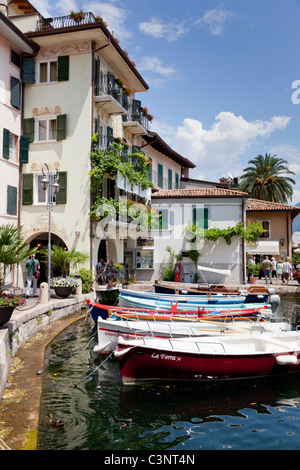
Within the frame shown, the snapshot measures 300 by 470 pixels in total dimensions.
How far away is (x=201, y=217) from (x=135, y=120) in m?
8.00

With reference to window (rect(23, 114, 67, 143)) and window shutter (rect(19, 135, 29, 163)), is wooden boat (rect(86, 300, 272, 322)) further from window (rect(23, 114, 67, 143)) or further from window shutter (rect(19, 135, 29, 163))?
window (rect(23, 114, 67, 143))

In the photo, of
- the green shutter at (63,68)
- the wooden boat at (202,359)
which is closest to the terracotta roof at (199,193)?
the green shutter at (63,68)

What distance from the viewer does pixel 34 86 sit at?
2147cm

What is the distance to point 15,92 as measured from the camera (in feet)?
67.1

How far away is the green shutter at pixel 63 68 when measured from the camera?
822 inches

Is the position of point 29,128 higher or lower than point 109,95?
lower

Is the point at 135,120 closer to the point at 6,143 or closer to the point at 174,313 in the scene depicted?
the point at 6,143

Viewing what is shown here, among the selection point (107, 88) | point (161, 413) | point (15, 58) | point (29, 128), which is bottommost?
point (161, 413)

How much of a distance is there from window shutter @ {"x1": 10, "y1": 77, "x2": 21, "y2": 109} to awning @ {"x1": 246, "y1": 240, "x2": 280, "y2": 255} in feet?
64.6

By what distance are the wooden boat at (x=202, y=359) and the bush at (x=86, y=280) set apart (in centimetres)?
965

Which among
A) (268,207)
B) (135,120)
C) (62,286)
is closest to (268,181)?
(268,207)

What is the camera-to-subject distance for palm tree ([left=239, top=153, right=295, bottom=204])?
41281mm

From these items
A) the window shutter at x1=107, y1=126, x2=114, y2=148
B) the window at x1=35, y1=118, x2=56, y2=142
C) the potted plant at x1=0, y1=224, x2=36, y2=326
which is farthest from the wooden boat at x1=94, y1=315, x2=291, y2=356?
the window at x1=35, y1=118, x2=56, y2=142
